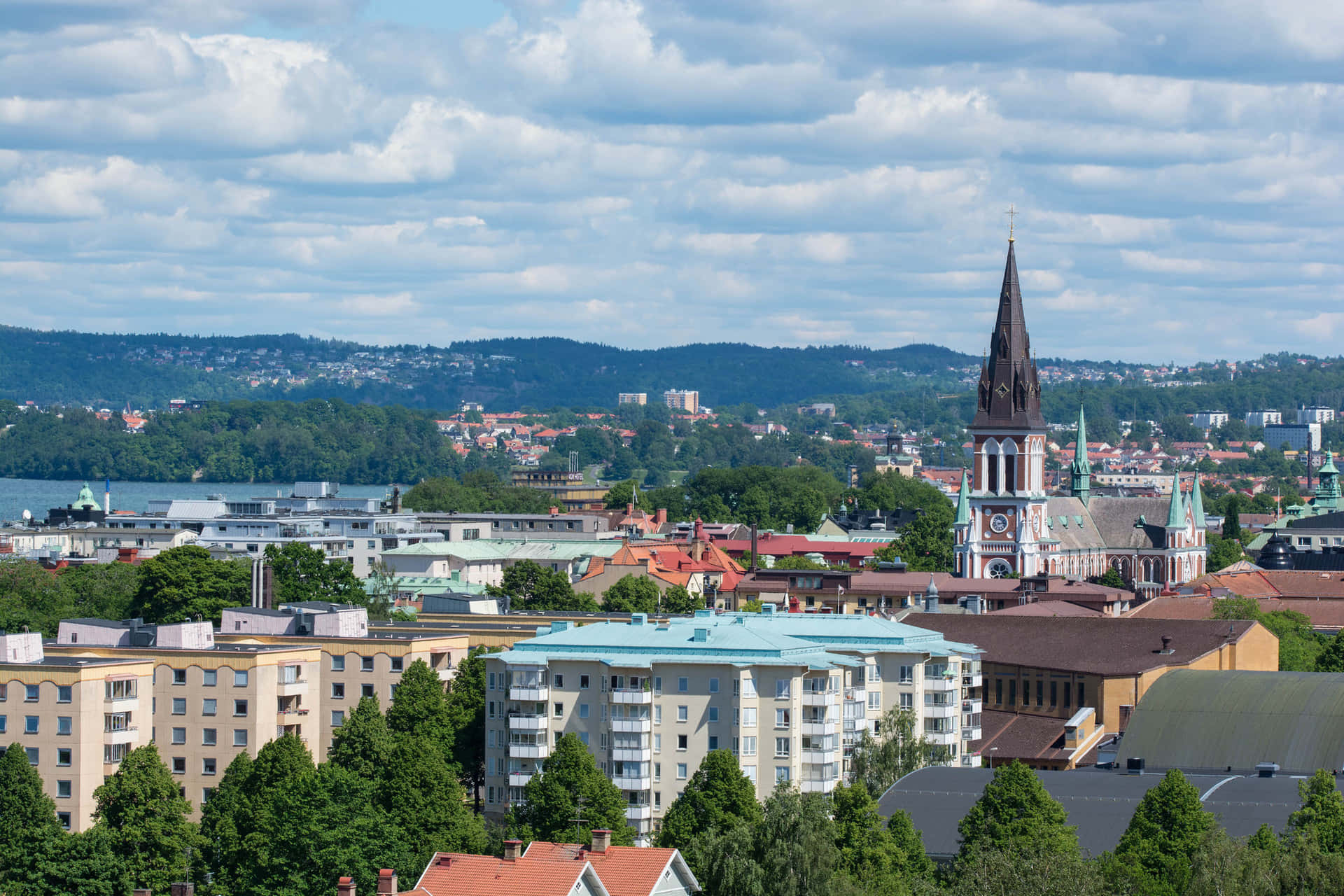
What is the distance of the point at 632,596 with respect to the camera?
417 ft

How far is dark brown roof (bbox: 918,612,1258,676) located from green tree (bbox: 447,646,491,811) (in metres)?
24.7

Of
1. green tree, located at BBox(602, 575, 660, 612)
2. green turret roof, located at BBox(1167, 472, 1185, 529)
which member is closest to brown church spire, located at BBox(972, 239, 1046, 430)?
green turret roof, located at BBox(1167, 472, 1185, 529)

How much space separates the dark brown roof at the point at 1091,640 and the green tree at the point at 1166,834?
30.7m

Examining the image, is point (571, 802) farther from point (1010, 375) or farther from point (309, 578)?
point (1010, 375)

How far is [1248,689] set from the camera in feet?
284

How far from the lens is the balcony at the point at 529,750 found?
75812 millimetres

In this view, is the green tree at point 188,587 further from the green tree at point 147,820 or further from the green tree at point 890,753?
the green tree at point 147,820

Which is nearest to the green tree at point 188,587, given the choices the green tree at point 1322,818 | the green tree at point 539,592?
the green tree at point 539,592

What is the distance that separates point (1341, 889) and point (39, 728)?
1412 inches

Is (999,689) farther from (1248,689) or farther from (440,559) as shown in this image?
(440,559)

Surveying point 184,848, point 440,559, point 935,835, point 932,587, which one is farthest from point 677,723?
point 440,559

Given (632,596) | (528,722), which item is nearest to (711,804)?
(528,722)

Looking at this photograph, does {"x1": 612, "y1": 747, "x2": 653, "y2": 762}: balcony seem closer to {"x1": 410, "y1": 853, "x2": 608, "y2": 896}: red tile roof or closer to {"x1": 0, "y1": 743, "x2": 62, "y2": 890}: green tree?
{"x1": 0, "y1": 743, "x2": 62, "y2": 890}: green tree

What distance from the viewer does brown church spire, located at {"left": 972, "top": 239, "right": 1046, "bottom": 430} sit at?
166000mm
